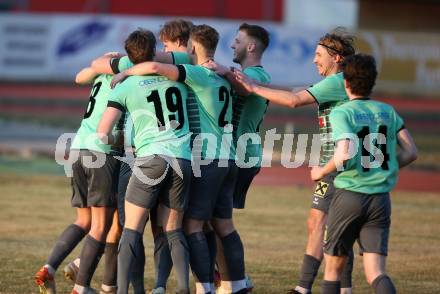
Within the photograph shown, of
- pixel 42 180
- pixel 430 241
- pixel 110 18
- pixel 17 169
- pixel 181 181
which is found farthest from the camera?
pixel 110 18

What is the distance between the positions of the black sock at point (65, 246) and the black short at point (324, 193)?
208 centimetres

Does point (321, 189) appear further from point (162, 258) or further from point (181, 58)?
point (181, 58)

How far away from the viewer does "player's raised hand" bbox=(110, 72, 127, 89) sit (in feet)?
26.7

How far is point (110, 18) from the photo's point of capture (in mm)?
32500

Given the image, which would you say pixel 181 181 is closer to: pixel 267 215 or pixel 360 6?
pixel 267 215

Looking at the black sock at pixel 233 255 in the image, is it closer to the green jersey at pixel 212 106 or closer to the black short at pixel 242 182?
the black short at pixel 242 182

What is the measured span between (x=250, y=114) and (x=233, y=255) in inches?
49.7

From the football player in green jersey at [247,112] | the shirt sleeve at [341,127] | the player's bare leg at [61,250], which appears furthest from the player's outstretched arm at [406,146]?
the player's bare leg at [61,250]

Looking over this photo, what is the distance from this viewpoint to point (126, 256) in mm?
7965

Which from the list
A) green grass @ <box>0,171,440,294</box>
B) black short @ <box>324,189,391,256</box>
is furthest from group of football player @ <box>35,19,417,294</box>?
green grass @ <box>0,171,440,294</box>

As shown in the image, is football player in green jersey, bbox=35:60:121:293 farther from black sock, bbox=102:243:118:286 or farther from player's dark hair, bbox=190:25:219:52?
player's dark hair, bbox=190:25:219:52

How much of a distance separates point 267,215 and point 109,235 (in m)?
6.54

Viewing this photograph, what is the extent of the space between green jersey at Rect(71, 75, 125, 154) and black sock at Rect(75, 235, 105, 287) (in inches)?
30.7

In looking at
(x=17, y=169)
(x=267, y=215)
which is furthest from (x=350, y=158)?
(x=17, y=169)
